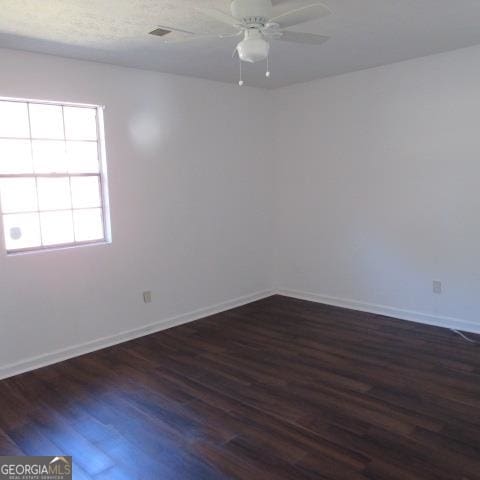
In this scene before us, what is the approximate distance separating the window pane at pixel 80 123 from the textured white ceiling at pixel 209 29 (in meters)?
0.47

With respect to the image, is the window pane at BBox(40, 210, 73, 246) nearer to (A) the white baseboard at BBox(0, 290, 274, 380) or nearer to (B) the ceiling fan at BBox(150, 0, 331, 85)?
(A) the white baseboard at BBox(0, 290, 274, 380)

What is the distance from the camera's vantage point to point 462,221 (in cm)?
415

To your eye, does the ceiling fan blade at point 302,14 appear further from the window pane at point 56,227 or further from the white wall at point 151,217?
the window pane at point 56,227

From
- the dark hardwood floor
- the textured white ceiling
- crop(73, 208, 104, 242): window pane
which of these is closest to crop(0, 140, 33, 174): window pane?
crop(73, 208, 104, 242): window pane

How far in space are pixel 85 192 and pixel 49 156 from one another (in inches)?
17.5

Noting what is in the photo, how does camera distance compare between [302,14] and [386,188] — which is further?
[386,188]

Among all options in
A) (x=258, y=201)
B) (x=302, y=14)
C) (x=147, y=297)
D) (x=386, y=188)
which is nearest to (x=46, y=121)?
(x=147, y=297)

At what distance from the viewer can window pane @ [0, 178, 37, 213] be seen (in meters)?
3.53

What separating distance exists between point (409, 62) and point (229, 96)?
1957mm

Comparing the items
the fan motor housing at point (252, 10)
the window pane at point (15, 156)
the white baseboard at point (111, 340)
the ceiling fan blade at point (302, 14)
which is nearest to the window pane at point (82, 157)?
the window pane at point (15, 156)

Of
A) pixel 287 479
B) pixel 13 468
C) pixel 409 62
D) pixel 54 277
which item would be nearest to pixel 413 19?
pixel 409 62

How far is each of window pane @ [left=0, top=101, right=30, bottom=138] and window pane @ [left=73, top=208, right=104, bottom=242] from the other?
0.81 m

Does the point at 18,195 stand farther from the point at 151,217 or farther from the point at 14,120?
the point at 151,217

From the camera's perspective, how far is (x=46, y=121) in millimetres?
3764
